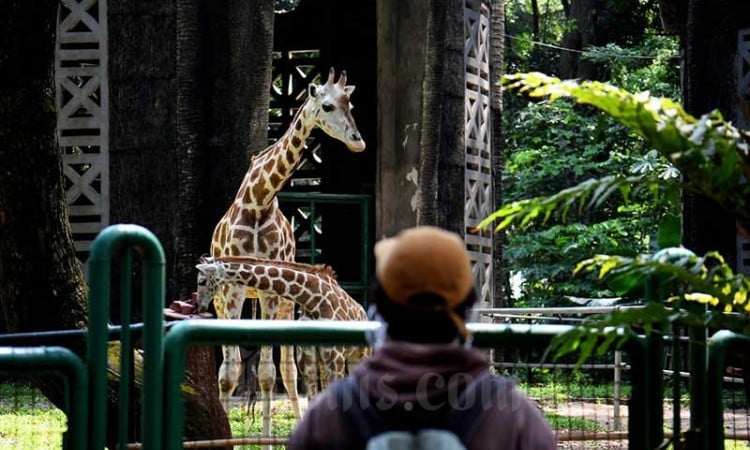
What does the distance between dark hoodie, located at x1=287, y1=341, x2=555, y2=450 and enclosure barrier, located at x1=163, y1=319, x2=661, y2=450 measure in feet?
4.11

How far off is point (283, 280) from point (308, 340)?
20.3 feet

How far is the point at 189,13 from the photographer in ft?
45.7

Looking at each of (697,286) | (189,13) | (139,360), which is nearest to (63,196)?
(139,360)

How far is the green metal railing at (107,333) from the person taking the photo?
185 inches

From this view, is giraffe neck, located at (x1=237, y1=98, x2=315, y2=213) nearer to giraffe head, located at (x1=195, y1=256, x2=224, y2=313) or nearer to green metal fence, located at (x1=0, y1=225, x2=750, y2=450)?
giraffe head, located at (x1=195, y1=256, x2=224, y2=313)

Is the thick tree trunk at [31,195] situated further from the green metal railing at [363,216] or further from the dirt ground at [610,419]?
the green metal railing at [363,216]

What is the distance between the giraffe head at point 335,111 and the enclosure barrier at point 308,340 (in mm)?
7490

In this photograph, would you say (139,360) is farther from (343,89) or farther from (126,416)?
(343,89)

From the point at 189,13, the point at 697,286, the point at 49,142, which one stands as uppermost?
the point at 189,13

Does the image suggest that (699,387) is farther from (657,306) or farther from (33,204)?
(33,204)

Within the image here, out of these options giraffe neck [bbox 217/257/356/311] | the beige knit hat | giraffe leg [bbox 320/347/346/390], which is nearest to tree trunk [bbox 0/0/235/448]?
giraffe leg [bbox 320/347/346/390]

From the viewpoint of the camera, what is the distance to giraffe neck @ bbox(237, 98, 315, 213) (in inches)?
489

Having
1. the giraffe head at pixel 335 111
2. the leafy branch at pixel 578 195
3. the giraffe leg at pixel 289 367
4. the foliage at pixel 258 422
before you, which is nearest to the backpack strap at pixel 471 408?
the leafy branch at pixel 578 195

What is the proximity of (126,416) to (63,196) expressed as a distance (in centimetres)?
355
